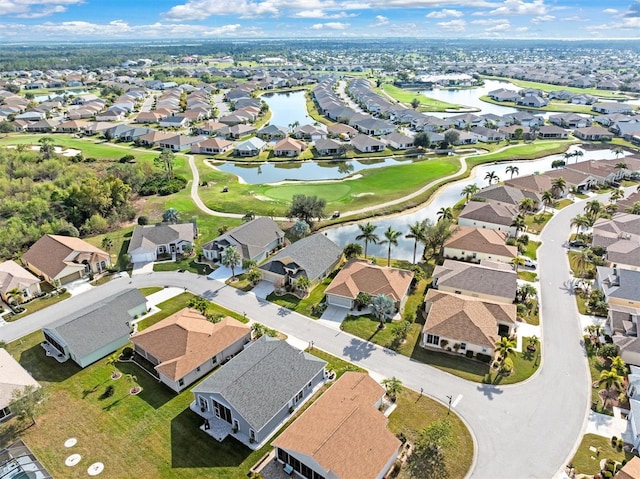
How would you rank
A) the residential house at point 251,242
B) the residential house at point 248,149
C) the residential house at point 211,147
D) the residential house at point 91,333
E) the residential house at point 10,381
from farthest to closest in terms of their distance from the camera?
the residential house at point 211,147 → the residential house at point 248,149 → the residential house at point 251,242 → the residential house at point 91,333 → the residential house at point 10,381

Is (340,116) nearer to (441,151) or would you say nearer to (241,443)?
(441,151)

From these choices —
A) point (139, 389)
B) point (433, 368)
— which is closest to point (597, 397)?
point (433, 368)

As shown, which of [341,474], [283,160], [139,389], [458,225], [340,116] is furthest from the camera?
[340,116]

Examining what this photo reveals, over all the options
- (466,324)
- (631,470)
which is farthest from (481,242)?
(631,470)

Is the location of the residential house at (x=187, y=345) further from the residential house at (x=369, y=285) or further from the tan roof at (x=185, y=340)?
the residential house at (x=369, y=285)

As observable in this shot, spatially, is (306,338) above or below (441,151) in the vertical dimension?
below

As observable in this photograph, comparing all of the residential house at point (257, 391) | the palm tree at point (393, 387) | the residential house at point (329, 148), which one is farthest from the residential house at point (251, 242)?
the residential house at point (329, 148)

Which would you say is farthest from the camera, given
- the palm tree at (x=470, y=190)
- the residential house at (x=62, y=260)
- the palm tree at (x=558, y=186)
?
the palm tree at (x=558, y=186)
